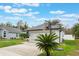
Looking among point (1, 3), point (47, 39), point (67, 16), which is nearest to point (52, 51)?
point (47, 39)

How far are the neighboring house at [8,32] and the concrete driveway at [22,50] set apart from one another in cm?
24

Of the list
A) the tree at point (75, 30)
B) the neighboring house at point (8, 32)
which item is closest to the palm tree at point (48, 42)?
the tree at point (75, 30)

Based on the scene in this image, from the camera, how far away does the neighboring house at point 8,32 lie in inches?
316

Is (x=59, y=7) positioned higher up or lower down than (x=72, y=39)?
higher up

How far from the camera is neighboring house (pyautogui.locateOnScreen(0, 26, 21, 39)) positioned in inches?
316

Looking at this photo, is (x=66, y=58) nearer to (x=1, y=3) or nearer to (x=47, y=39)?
(x=47, y=39)

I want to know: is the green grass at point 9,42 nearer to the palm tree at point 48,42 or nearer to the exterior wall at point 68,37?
the palm tree at point 48,42

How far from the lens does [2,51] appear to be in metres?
7.92

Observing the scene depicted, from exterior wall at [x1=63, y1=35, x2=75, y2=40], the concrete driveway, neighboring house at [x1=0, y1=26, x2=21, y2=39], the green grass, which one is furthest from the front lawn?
neighboring house at [x1=0, y1=26, x2=21, y2=39]

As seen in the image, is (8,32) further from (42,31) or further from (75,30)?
(75,30)

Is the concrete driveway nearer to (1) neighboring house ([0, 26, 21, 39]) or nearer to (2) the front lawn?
(1) neighboring house ([0, 26, 21, 39])

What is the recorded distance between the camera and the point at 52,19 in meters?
7.87

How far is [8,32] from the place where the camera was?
8.12 m

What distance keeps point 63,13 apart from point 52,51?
0.84 meters
